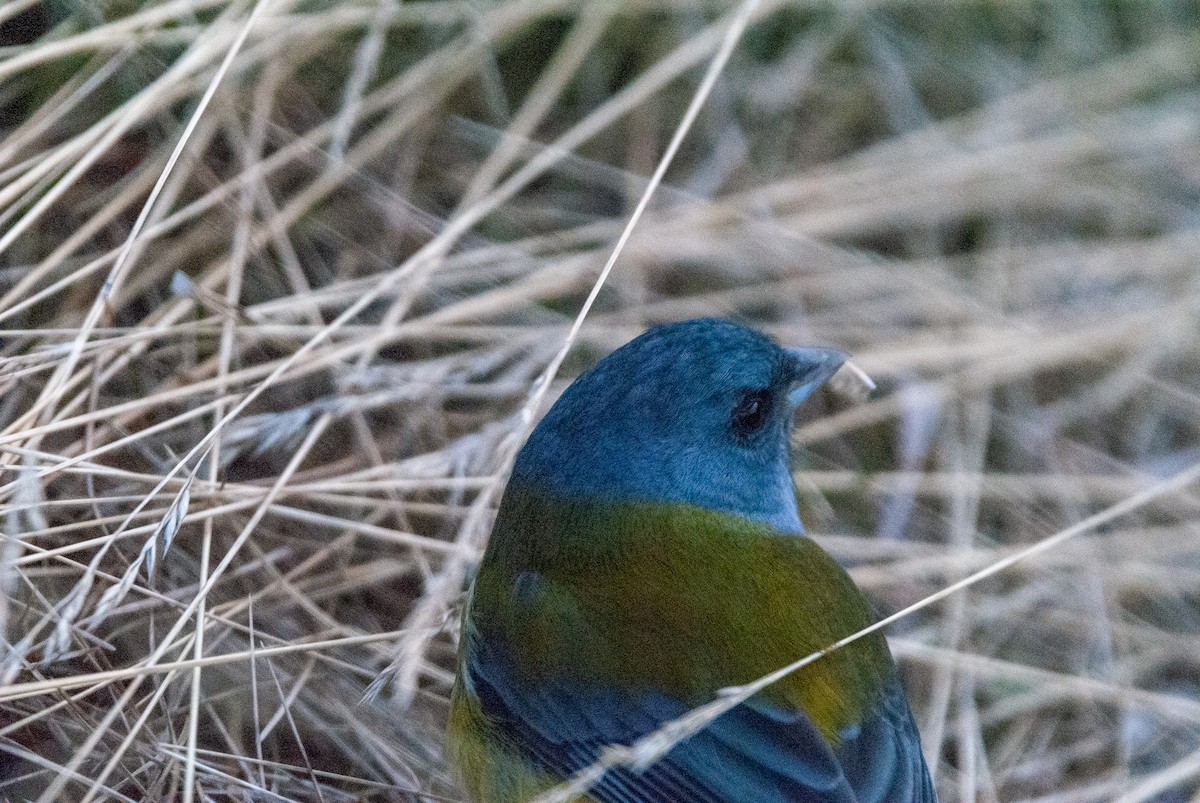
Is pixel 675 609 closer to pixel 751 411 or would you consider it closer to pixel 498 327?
pixel 751 411

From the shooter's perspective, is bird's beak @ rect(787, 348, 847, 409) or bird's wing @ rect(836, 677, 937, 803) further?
bird's beak @ rect(787, 348, 847, 409)

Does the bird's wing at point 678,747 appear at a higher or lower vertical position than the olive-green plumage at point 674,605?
lower

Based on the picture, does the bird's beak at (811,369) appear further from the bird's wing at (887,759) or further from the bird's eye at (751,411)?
the bird's wing at (887,759)

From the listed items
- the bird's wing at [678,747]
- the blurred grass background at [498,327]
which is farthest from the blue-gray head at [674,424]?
the bird's wing at [678,747]

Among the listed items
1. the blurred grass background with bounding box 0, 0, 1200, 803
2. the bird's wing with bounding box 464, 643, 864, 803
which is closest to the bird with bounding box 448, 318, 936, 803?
the bird's wing with bounding box 464, 643, 864, 803

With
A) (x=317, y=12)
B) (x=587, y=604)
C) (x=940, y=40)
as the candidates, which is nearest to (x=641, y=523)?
(x=587, y=604)

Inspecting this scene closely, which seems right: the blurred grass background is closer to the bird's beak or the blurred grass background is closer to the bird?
the bird

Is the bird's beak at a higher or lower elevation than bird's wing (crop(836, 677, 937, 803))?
higher
